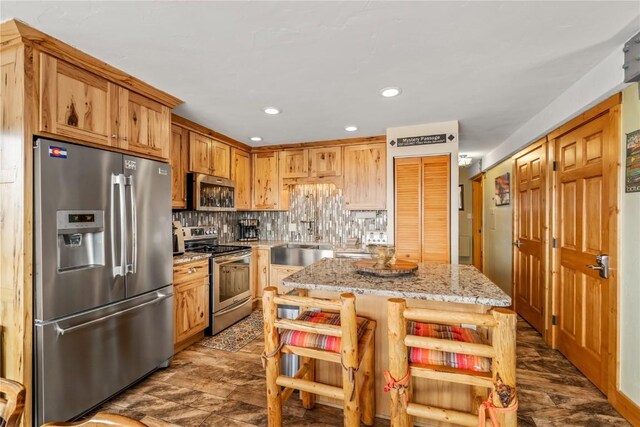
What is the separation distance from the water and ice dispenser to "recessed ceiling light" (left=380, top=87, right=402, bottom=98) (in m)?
2.21

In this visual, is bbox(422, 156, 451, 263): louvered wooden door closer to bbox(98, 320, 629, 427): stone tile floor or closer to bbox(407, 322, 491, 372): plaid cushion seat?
bbox(98, 320, 629, 427): stone tile floor

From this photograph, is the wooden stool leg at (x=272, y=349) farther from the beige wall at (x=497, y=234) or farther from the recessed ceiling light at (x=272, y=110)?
the beige wall at (x=497, y=234)

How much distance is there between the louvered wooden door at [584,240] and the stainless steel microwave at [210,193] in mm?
3517

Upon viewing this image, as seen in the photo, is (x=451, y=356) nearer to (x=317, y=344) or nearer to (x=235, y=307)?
(x=317, y=344)

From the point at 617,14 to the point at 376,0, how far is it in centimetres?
122

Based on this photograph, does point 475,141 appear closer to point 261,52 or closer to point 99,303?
point 261,52

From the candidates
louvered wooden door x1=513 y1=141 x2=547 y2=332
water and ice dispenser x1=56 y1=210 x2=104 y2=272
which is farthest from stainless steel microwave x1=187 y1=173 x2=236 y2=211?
louvered wooden door x1=513 y1=141 x2=547 y2=332

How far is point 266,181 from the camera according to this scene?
4.49m

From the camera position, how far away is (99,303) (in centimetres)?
201

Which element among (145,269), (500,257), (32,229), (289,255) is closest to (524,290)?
(500,257)

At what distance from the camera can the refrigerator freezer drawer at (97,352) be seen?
173 cm

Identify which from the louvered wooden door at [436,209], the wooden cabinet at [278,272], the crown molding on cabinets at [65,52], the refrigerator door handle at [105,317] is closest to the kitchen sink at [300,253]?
the wooden cabinet at [278,272]

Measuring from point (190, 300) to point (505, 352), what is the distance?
263 centimetres

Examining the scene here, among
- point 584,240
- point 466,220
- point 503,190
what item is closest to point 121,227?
point 584,240
